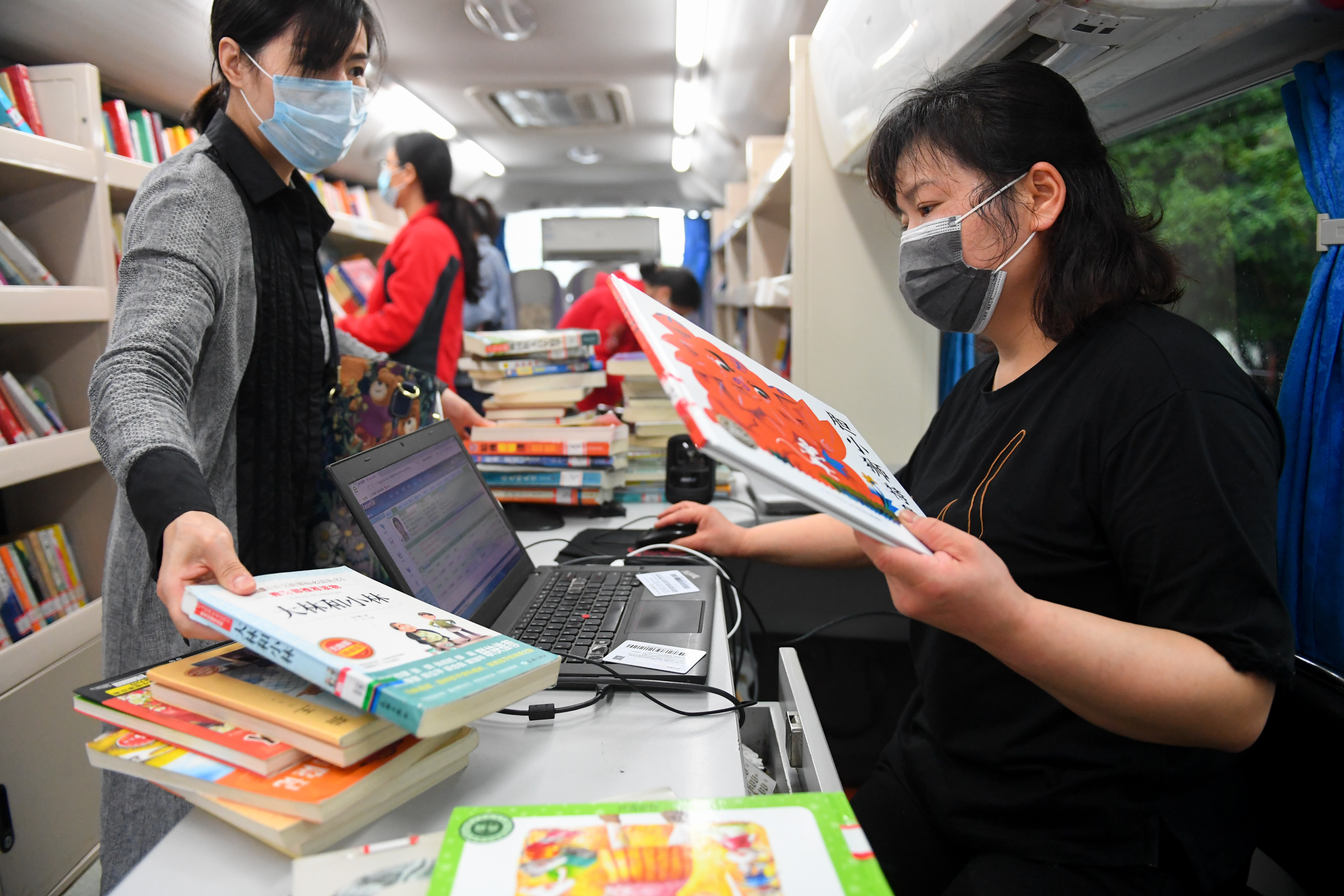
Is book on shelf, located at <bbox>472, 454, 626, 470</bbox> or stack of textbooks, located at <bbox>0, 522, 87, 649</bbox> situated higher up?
book on shelf, located at <bbox>472, 454, 626, 470</bbox>

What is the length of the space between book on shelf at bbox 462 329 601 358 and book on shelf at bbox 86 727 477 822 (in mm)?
1326

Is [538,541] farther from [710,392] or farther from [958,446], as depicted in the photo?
[710,392]

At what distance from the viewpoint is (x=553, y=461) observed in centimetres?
176

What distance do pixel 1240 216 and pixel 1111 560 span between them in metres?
1.00

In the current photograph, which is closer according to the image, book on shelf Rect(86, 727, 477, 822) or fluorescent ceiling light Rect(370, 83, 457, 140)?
book on shelf Rect(86, 727, 477, 822)

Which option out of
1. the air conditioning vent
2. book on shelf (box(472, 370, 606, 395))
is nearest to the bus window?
book on shelf (box(472, 370, 606, 395))

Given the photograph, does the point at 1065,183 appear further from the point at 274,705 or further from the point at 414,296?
the point at 414,296

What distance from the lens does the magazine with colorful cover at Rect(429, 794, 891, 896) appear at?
489 mm

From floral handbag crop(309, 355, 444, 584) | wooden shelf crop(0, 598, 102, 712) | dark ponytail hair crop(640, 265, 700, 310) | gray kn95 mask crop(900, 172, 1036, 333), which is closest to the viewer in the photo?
gray kn95 mask crop(900, 172, 1036, 333)

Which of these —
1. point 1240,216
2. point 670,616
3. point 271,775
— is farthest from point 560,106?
point 271,775

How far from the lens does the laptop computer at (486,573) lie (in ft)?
2.80

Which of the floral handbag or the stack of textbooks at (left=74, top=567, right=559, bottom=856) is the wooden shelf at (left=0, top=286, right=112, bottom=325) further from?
the stack of textbooks at (left=74, top=567, right=559, bottom=856)

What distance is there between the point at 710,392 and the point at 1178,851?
2.36ft

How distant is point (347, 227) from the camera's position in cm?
369
